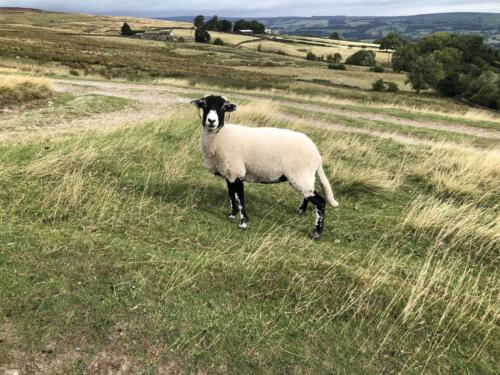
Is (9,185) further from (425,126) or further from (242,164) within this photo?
(425,126)

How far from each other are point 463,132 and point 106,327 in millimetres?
21118

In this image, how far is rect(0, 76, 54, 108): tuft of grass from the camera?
17953 millimetres

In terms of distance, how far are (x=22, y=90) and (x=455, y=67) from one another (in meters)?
102

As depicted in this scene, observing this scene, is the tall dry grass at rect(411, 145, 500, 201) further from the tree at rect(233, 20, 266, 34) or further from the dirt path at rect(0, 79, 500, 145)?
the tree at rect(233, 20, 266, 34)

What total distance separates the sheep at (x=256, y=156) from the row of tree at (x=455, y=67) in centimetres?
6990

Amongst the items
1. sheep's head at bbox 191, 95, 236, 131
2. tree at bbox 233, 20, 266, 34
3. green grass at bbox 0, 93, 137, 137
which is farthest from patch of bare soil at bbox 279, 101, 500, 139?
tree at bbox 233, 20, 266, 34

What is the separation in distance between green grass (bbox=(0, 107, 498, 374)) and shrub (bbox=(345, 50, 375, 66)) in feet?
396

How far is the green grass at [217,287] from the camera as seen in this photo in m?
4.68

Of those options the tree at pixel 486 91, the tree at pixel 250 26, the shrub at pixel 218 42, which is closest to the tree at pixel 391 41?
the tree at pixel 250 26

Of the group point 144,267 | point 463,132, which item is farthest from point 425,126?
point 144,267

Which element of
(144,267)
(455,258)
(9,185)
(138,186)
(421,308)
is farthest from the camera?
(138,186)

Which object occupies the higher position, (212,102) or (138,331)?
(212,102)

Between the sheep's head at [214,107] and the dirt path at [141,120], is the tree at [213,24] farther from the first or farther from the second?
the sheep's head at [214,107]

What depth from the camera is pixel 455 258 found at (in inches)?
277
